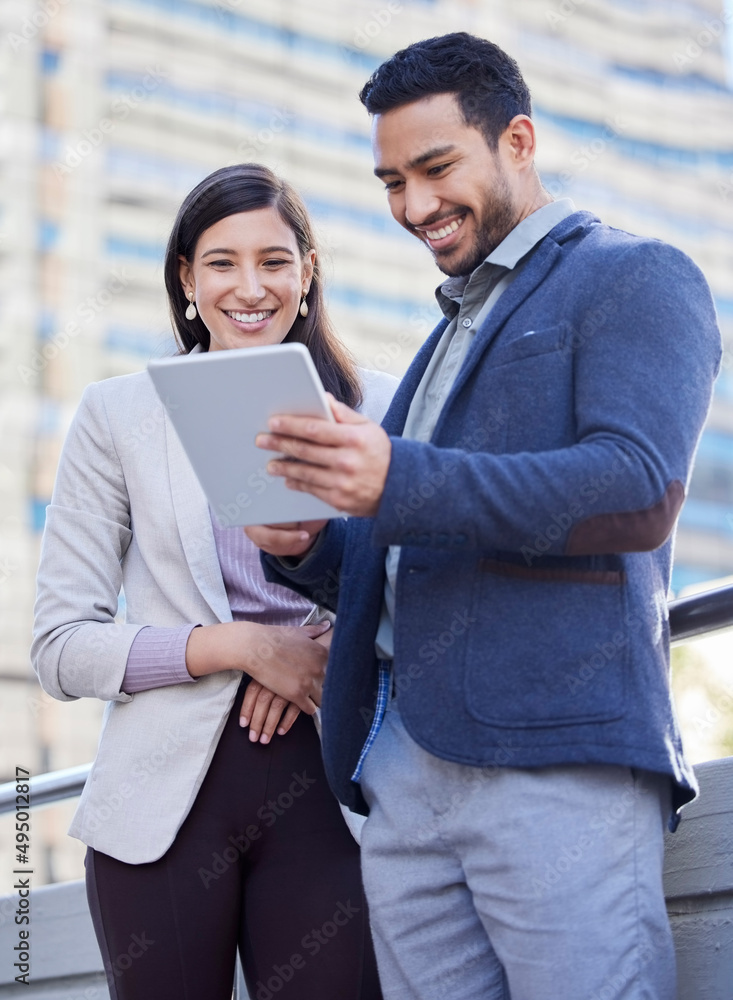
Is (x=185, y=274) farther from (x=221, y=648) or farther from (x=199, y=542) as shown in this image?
(x=221, y=648)

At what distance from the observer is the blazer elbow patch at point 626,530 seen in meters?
1.52

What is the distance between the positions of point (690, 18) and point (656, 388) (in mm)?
60685

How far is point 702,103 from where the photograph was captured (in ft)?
182

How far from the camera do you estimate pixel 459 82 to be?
1.91 meters

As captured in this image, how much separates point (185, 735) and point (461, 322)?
0.84m

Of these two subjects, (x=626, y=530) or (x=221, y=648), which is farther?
(x=221, y=648)

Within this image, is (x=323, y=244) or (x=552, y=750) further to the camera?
(x=323, y=244)

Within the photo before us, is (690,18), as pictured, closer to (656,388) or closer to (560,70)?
(560,70)

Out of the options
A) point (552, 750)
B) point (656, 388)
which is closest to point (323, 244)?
point (656, 388)

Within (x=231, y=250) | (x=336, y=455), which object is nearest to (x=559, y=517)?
(x=336, y=455)

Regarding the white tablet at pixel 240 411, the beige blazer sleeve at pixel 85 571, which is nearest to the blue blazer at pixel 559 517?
the white tablet at pixel 240 411

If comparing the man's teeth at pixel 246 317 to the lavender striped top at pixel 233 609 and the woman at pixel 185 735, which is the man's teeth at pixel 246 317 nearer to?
the woman at pixel 185 735

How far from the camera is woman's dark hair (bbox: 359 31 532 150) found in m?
1.91

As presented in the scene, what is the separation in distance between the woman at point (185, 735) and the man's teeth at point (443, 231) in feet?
2.21
